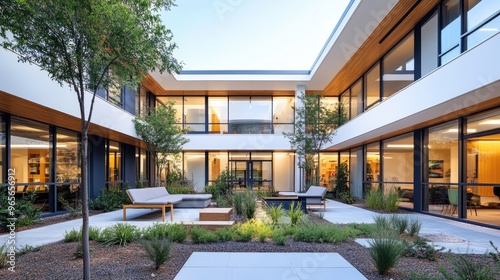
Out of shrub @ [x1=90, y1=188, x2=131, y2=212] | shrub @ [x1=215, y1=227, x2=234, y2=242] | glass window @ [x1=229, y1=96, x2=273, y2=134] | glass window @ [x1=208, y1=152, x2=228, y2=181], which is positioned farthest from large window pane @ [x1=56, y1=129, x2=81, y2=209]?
glass window @ [x1=229, y1=96, x2=273, y2=134]

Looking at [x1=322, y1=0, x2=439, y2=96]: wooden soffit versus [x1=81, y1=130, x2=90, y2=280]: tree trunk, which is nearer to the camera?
[x1=81, y1=130, x2=90, y2=280]: tree trunk

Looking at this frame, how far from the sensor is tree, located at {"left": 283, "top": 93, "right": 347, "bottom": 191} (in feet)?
52.2

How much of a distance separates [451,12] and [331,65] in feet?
19.7

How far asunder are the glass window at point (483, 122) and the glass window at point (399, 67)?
2567 mm

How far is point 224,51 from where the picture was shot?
16594mm

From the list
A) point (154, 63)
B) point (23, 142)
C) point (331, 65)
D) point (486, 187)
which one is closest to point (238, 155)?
point (331, 65)

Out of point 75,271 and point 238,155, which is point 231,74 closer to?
point 238,155

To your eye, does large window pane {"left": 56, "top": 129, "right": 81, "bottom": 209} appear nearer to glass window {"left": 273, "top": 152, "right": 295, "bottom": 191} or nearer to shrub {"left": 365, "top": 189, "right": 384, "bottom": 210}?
shrub {"left": 365, "top": 189, "right": 384, "bottom": 210}

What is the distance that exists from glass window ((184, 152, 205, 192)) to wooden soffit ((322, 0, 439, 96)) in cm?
995

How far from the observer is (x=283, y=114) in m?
19.7

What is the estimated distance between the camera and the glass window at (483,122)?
25.4 feet

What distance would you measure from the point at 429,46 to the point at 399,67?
1.89m

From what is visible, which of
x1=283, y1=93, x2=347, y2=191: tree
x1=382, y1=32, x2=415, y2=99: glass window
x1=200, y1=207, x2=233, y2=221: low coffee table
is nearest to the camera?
x1=200, y1=207, x2=233, y2=221: low coffee table

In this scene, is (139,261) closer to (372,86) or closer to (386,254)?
(386,254)
